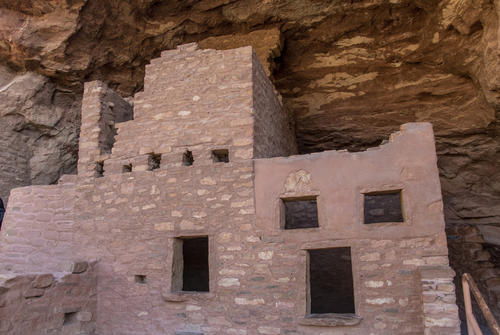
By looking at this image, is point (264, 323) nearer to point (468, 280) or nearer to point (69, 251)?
point (468, 280)

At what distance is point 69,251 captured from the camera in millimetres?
6414

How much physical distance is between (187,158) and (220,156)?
0.48 metres

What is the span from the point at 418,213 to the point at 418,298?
93 cm

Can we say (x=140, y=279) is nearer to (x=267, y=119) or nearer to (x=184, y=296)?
(x=184, y=296)

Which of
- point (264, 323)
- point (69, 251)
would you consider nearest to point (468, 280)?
point (264, 323)

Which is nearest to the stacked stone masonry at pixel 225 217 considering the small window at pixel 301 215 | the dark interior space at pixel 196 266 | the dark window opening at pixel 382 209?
the small window at pixel 301 215

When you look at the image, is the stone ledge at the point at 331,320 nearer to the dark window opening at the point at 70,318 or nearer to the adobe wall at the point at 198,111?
the adobe wall at the point at 198,111

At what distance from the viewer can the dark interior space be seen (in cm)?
841

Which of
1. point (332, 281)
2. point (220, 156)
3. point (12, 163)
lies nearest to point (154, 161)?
point (220, 156)

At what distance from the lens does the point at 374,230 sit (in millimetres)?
4871

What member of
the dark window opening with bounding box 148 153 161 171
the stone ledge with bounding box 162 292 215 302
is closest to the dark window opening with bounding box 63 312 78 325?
the stone ledge with bounding box 162 292 215 302

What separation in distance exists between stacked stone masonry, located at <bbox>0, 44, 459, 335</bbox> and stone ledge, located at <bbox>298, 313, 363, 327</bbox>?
0.01m

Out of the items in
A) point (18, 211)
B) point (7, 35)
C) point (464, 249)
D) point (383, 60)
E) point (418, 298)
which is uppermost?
point (7, 35)

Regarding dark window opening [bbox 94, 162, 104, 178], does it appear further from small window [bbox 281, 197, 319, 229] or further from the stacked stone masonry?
small window [bbox 281, 197, 319, 229]
